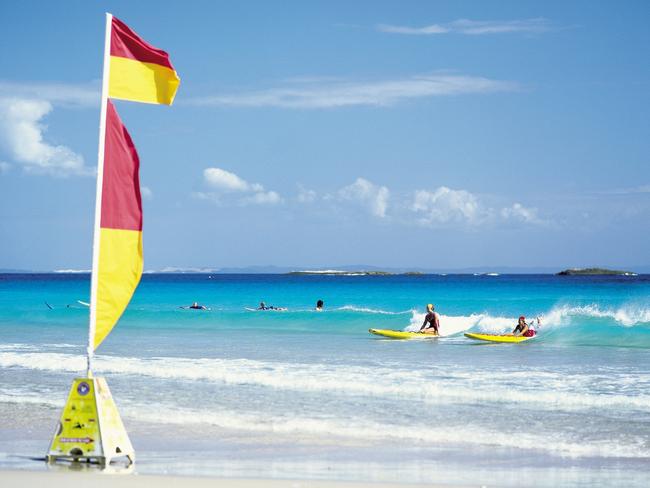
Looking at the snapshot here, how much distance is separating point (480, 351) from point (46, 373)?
9959mm

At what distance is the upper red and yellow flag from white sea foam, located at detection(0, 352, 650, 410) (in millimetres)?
6505

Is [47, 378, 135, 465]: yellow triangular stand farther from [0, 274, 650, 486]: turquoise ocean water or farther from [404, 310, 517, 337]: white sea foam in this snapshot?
[404, 310, 517, 337]: white sea foam

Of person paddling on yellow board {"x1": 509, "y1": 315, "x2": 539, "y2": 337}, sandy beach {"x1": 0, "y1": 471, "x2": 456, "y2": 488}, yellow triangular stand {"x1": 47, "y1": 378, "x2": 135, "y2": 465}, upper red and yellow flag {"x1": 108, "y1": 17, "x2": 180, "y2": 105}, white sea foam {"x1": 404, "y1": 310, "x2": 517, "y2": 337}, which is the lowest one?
sandy beach {"x1": 0, "y1": 471, "x2": 456, "y2": 488}

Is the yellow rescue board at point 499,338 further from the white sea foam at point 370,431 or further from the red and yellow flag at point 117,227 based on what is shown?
the red and yellow flag at point 117,227

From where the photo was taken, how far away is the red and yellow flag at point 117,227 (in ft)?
25.1

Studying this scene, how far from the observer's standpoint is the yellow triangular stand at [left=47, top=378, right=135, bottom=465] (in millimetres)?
7898

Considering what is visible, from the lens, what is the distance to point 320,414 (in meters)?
11.5

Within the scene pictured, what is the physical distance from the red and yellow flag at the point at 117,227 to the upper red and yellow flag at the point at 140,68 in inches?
10.4

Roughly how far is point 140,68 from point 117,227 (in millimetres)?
1342

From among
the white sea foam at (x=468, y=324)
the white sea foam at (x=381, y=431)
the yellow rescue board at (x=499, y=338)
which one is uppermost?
the white sea foam at (x=468, y=324)

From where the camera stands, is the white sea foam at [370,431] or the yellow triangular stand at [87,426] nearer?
the yellow triangular stand at [87,426]

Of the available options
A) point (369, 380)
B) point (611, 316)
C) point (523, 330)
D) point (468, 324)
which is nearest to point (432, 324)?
point (523, 330)

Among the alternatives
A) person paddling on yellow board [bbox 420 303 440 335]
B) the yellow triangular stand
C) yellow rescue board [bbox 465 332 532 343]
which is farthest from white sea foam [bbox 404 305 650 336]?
the yellow triangular stand

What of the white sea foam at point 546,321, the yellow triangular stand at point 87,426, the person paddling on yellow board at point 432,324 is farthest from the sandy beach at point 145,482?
the white sea foam at point 546,321
